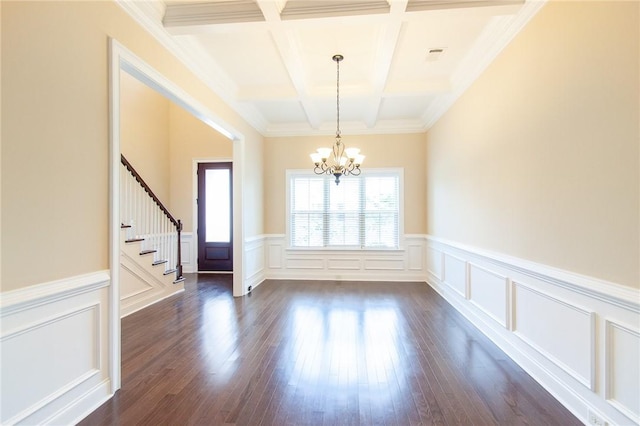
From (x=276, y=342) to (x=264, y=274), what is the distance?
3372mm

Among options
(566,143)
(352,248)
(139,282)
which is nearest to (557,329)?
(566,143)

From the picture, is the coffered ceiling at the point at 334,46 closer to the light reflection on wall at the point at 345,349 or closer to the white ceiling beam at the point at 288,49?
the white ceiling beam at the point at 288,49

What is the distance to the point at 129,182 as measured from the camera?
15.4 feet

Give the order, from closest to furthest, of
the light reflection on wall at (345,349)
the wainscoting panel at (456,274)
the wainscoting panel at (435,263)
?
the light reflection on wall at (345,349), the wainscoting panel at (456,274), the wainscoting panel at (435,263)

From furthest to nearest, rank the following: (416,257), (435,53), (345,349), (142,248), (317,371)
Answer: (416,257)
(142,248)
(435,53)
(345,349)
(317,371)

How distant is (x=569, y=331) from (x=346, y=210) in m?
4.62

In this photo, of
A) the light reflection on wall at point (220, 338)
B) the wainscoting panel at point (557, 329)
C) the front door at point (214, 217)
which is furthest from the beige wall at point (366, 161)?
the wainscoting panel at point (557, 329)

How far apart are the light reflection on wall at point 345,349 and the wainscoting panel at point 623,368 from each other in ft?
4.39

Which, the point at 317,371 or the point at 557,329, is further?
the point at 317,371

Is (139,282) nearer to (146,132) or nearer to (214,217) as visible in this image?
(214,217)

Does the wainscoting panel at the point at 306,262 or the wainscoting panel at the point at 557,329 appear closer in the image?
the wainscoting panel at the point at 557,329

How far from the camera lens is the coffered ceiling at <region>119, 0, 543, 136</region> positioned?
2.79 m

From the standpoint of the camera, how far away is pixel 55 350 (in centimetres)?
199

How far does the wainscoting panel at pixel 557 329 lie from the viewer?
Result: 2111mm
